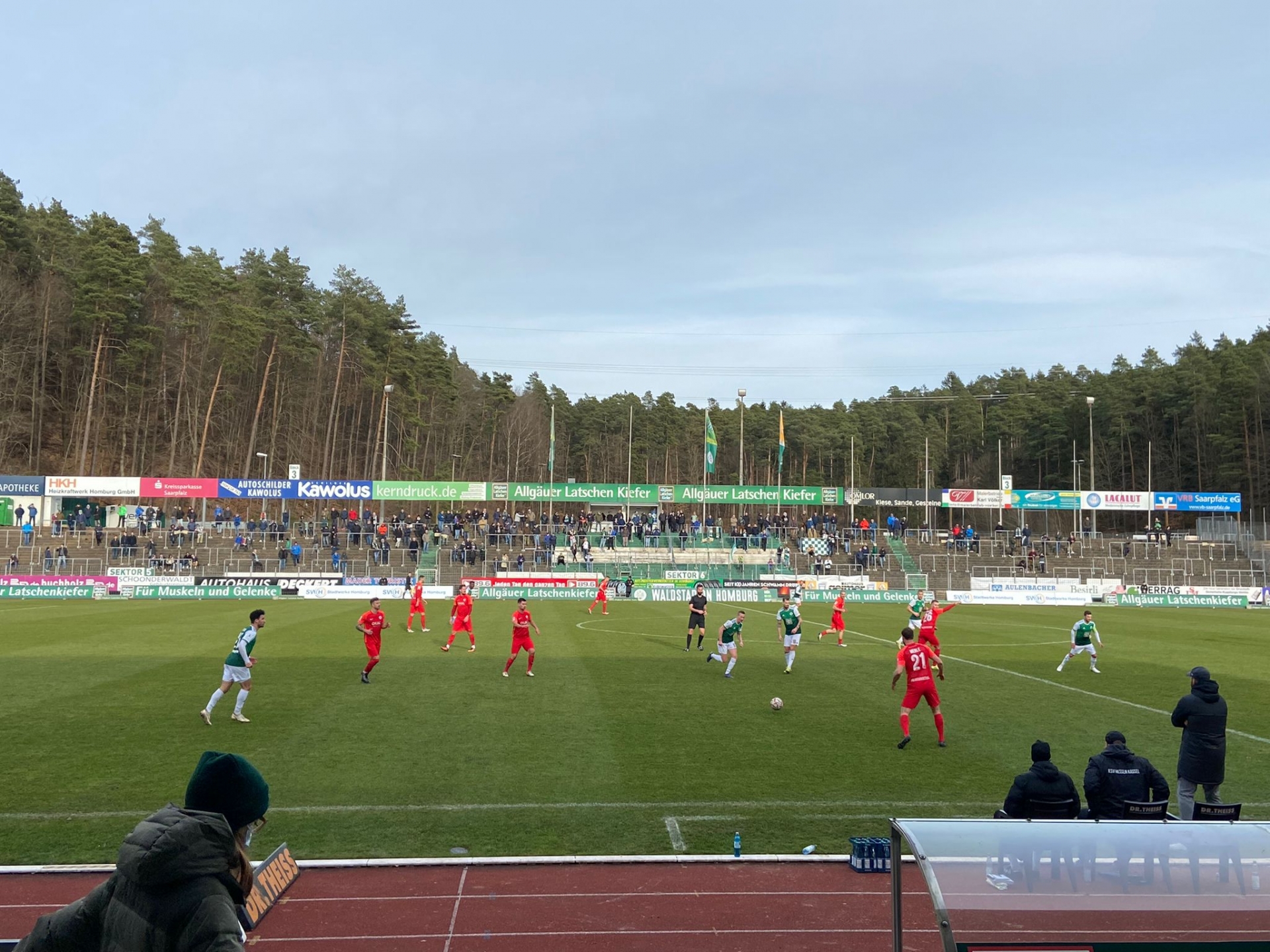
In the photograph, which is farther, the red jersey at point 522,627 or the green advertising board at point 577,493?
the green advertising board at point 577,493

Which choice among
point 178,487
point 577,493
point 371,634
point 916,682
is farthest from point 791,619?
point 178,487

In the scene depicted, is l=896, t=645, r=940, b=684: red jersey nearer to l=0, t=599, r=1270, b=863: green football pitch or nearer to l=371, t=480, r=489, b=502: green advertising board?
l=0, t=599, r=1270, b=863: green football pitch

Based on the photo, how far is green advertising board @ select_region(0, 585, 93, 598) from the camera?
43.9 meters

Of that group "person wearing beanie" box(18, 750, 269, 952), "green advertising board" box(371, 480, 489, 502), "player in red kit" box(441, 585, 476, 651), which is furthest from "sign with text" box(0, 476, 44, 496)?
"person wearing beanie" box(18, 750, 269, 952)

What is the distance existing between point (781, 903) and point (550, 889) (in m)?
2.19

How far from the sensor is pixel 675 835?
10.1m

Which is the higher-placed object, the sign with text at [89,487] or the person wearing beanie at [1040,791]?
the sign with text at [89,487]

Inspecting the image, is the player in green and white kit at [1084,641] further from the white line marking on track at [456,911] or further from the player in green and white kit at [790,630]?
the white line marking on track at [456,911]

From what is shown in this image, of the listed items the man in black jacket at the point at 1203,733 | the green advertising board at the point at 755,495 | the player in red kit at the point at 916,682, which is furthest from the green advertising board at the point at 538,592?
the man in black jacket at the point at 1203,733

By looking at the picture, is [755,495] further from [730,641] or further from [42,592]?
[42,592]

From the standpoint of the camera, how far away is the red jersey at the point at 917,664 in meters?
14.2

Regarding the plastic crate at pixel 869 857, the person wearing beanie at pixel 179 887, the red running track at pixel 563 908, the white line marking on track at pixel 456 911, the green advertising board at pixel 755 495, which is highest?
the green advertising board at pixel 755 495

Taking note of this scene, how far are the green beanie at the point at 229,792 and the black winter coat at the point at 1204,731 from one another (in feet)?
33.8

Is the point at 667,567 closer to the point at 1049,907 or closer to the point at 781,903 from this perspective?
the point at 781,903
